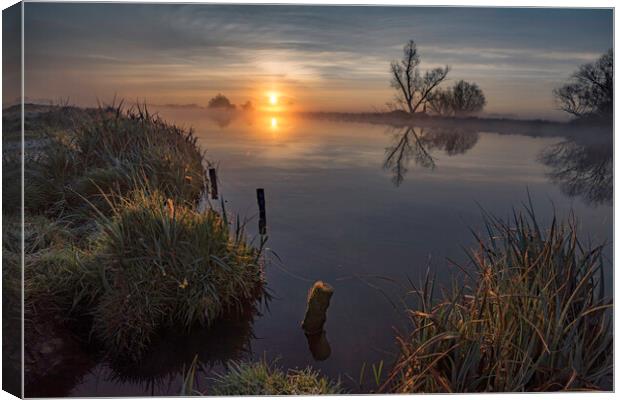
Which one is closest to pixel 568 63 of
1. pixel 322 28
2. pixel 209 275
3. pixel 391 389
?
pixel 322 28

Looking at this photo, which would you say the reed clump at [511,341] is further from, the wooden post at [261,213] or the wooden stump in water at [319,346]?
the wooden post at [261,213]

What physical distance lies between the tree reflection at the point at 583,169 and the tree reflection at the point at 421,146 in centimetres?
43

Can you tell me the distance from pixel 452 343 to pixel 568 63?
5.33 feet

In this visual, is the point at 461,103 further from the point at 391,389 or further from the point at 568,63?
the point at 391,389

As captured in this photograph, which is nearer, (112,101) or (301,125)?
(301,125)

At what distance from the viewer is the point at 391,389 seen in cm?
289

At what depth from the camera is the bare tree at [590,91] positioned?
11.0ft

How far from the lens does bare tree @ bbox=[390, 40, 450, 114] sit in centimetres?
366

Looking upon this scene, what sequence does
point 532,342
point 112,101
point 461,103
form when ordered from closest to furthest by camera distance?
point 532,342 < point 461,103 < point 112,101

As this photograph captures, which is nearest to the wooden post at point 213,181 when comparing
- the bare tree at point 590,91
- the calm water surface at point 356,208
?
the calm water surface at point 356,208

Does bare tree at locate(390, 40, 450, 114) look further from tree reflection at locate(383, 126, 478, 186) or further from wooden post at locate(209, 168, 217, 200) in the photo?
A: wooden post at locate(209, 168, 217, 200)

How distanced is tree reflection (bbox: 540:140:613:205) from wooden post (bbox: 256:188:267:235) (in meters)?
1.62

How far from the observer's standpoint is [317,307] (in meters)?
3.42

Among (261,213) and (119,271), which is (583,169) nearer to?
(261,213)
